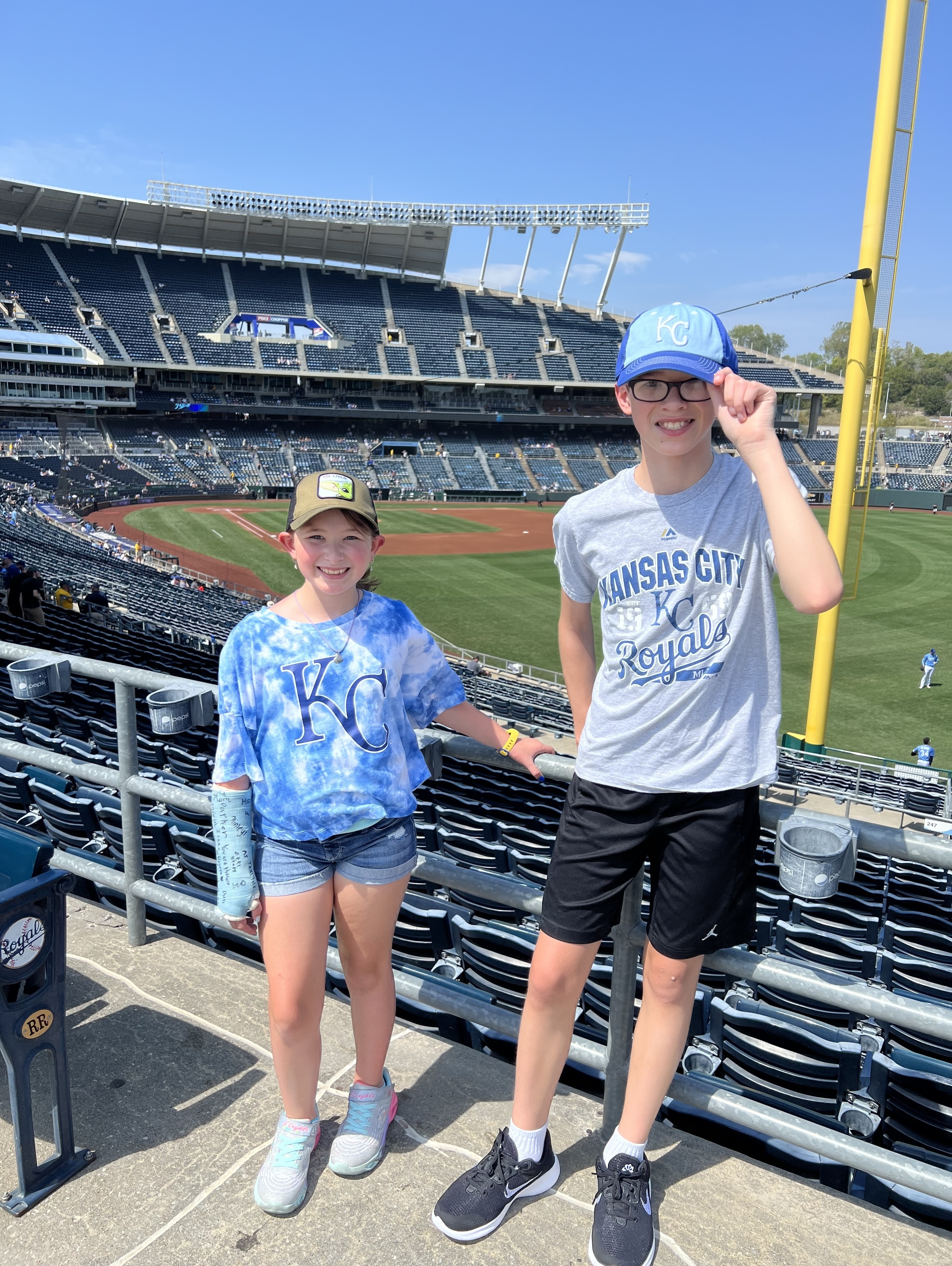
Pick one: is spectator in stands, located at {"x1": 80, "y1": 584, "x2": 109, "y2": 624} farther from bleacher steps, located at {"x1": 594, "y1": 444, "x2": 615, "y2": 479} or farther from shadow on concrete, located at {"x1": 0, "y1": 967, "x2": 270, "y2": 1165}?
bleacher steps, located at {"x1": 594, "y1": 444, "x2": 615, "y2": 479}

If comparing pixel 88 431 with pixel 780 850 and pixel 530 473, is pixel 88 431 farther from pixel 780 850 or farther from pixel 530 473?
pixel 780 850

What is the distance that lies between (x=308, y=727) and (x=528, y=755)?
71cm

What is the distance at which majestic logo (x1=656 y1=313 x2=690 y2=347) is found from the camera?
2271 millimetres

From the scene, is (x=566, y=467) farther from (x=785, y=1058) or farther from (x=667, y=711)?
(x=667, y=711)

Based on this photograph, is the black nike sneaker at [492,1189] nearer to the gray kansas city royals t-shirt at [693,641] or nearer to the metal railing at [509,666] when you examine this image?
the gray kansas city royals t-shirt at [693,641]

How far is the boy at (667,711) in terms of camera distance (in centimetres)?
233

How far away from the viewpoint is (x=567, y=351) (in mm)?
A: 79500

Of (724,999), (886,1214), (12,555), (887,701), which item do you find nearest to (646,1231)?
(886,1214)

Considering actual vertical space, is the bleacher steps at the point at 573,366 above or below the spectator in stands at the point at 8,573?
above

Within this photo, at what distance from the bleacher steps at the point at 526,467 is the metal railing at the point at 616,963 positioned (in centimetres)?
6410

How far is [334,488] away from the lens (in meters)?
2.66

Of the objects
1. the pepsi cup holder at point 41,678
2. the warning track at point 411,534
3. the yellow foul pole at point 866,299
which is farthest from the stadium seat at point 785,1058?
the warning track at point 411,534

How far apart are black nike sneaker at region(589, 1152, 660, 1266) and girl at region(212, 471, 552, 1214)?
2.47 feet

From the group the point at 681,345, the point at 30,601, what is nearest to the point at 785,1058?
the point at 681,345
